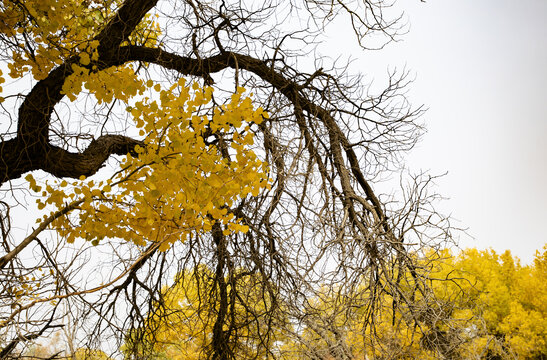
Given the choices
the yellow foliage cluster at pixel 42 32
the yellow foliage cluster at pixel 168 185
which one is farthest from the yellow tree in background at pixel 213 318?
the yellow foliage cluster at pixel 42 32

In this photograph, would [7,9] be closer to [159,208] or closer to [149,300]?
[159,208]

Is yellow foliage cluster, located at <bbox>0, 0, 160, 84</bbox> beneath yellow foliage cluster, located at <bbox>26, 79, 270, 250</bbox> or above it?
above

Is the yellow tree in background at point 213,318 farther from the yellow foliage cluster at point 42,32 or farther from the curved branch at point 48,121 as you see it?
the yellow foliage cluster at point 42,32

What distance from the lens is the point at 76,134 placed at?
327 cm

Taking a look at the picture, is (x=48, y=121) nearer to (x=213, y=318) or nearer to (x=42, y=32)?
(x=42, y=32)

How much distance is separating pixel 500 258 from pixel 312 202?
19.3 meters

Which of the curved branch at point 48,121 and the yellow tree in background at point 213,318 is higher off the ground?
Answer: the curved branch at point 48,121

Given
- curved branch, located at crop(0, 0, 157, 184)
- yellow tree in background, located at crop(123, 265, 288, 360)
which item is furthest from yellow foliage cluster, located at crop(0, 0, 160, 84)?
yellow tree in background, located at crop(123, 265, 288, 360)

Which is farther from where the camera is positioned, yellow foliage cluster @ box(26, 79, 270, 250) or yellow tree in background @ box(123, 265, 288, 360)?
yellow tree in background @ box(123, 265, 288, 360)

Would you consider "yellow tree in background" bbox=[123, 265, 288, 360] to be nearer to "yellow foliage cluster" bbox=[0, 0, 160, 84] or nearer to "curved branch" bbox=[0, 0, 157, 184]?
"curved branch" bbox=[0, 0, 157, 184]

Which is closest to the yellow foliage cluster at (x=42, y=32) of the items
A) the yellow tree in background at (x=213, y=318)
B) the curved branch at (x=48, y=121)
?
the curved branch at (x=48, y=121)

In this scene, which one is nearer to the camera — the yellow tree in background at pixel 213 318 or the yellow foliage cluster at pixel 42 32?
the yellow foliage cluster at pixel 42 32

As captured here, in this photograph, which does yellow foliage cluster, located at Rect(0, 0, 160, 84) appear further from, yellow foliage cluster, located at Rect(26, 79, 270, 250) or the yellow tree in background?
the yellow tree in background

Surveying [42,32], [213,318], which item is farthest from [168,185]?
[213,318]
